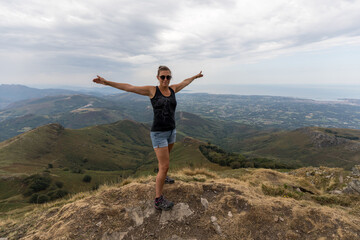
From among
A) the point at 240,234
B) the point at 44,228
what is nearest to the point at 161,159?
the point at 240,234

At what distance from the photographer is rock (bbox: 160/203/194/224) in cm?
566

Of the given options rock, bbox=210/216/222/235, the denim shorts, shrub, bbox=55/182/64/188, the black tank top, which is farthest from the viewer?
shrub, bbox=55/182/64/188

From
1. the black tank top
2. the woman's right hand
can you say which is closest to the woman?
the black tank top

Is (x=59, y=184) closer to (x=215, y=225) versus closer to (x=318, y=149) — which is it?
(x=215, y=225)

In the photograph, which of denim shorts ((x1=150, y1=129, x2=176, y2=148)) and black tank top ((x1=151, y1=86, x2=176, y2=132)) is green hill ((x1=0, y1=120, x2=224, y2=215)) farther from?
black tank top ((x1=151, y1=86, x2=176, y2=132))

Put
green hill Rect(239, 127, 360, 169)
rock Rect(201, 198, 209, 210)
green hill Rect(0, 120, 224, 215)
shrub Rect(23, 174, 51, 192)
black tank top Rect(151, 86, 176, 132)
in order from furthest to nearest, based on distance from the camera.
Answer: green hill Rect(239, 127, 360, 169)
green hill Rect(0, 120, 224, 215)
shrub Rect(23, 174, 51, 192)
rock Rect(201, 198, 209, 210)
black tank top Rect(151, 86, 176, 132)

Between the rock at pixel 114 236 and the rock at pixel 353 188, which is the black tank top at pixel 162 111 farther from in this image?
the rock at pixel 353 188

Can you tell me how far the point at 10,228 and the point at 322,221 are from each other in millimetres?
12142

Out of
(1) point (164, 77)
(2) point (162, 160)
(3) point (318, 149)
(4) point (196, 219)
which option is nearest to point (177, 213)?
(4) point (196, 219)

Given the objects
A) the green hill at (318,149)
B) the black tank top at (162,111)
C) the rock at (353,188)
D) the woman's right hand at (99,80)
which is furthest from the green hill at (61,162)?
the green hill at (318,149)

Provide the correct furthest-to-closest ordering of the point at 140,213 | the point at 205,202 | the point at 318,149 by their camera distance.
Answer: the point at 318,149 < the point at 205,202 < the point at 140,213

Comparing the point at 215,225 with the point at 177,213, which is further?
the point at 177,213

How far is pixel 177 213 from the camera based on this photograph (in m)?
5.85

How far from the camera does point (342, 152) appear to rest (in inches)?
5600
